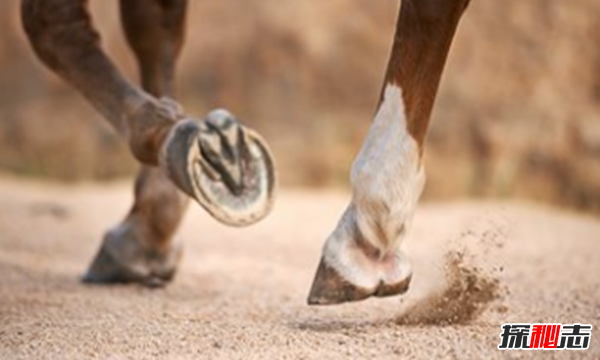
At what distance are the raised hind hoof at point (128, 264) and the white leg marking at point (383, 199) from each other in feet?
3.37

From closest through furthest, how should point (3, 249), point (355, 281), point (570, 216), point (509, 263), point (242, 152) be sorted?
1. point (355, 281)
2. point (242, 152)
3. point (509, 263)
4. point (3, 249)
5. point (570, 216)

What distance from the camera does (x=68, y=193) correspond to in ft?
18.1

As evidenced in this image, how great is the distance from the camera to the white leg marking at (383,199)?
90.0 inches

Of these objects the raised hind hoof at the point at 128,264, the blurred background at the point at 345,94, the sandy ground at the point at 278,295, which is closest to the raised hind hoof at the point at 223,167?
the sandy ground at the point at 278,295

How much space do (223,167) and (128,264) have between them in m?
0.80

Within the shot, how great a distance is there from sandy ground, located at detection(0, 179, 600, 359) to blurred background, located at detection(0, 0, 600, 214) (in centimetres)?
49

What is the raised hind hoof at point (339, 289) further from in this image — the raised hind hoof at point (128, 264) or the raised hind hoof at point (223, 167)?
the raised hind hoof at point (128, 264)

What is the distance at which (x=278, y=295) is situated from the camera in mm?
2941

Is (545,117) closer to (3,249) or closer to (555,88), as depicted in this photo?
(555,88)

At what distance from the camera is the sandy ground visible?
212 cm

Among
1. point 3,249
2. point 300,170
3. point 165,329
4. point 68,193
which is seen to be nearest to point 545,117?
point 300,170

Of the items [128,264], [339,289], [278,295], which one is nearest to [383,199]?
[339,289]

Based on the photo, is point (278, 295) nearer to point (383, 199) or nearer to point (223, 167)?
point (223, 167)

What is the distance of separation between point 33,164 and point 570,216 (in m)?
2.65
